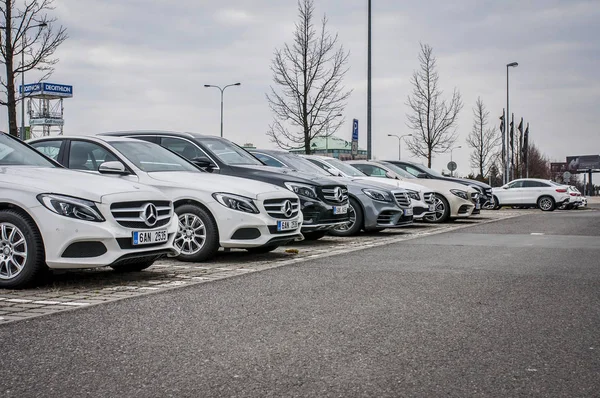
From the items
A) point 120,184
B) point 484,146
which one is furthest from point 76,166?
point 484,146

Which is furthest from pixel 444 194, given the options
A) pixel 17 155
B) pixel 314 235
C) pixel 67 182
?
pixel 67 182

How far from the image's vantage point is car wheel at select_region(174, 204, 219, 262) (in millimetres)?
9844

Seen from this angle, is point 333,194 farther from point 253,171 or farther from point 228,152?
point 228,152

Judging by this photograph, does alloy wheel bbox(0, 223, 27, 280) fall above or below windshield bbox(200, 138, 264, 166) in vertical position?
below

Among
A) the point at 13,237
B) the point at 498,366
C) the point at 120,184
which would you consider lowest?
the point at 498,366

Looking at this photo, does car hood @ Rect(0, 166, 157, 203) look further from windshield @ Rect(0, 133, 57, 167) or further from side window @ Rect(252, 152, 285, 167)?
side window @ Rect(252, 152, 285, 167)

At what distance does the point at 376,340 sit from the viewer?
5168mm

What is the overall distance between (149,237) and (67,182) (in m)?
1.01

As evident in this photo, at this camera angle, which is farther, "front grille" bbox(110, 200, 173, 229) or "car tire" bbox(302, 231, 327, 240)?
"car tire" bbox(302, 231, 327, 240)

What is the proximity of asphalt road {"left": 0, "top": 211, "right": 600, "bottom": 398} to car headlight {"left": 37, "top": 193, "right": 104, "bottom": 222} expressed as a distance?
1141mm

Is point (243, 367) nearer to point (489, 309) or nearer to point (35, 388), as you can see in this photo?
point (35, 388)

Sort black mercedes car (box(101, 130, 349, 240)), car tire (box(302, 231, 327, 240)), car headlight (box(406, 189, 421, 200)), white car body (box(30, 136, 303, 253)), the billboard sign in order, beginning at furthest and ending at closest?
the billboard sign → car headlight (box(406, 189, 421, 200)) → car tire (box(302, 231, 327, 240)) → black mercedes car (box(101, 130, 349, 240)) → white car body (box(30, 136, 303, 253))

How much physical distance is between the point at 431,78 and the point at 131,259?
→ 40641 mm

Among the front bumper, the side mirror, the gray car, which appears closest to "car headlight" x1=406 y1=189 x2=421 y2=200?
the gray car
